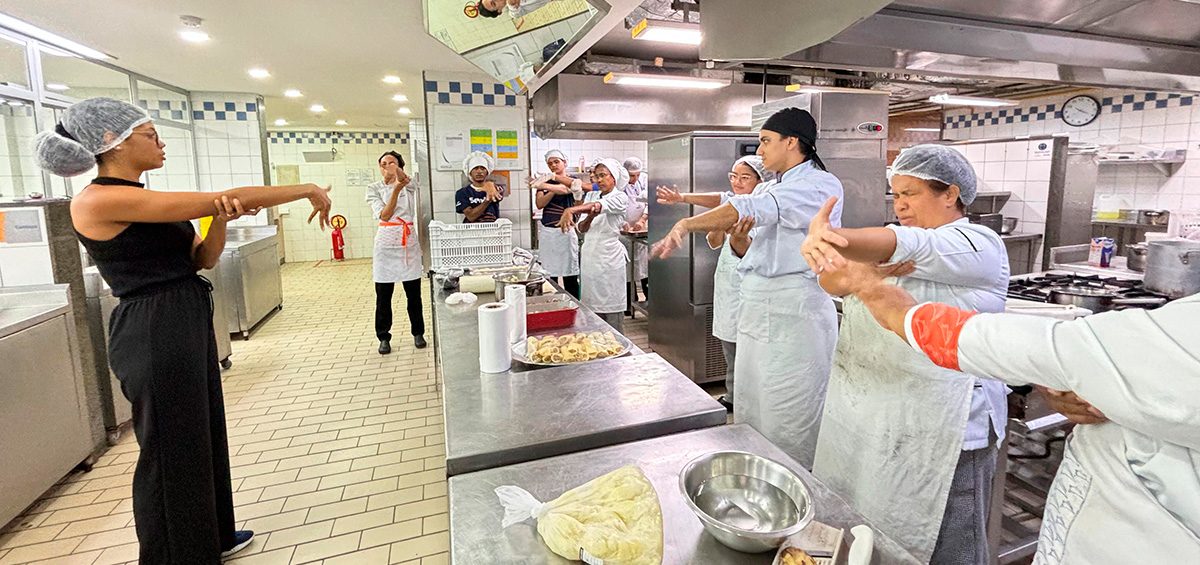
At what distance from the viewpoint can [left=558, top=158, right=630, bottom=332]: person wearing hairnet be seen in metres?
4.61

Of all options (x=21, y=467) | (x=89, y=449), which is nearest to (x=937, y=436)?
(x=21, y=467)

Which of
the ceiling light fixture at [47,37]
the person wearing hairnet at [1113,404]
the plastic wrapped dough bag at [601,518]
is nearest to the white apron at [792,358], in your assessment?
the person wearing hairnet at [1113,404]

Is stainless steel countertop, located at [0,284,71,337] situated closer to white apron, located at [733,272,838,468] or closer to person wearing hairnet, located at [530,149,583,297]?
person wearing hairnet, located at [530,149,583,297]

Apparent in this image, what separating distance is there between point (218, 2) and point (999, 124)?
30.8ft

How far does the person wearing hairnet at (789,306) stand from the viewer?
7.00 ft

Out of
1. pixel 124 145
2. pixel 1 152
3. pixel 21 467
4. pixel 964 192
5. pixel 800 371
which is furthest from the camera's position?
pixel 1 152

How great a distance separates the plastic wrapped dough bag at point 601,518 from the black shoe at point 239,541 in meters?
1.93

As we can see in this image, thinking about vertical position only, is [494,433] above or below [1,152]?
below

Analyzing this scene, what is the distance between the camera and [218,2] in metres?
3.43

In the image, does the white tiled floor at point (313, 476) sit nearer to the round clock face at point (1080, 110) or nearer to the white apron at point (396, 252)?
the white apron at point (396, 252)

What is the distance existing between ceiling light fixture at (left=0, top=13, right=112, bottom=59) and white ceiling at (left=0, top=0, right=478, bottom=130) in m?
0.10

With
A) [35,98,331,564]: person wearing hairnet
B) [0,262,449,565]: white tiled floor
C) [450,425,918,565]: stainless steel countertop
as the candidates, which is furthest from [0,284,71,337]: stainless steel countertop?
[450,425,918,565]: stainless steel countertop

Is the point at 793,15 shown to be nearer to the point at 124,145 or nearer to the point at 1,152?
the point at 124,145

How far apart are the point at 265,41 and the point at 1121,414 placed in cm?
530
